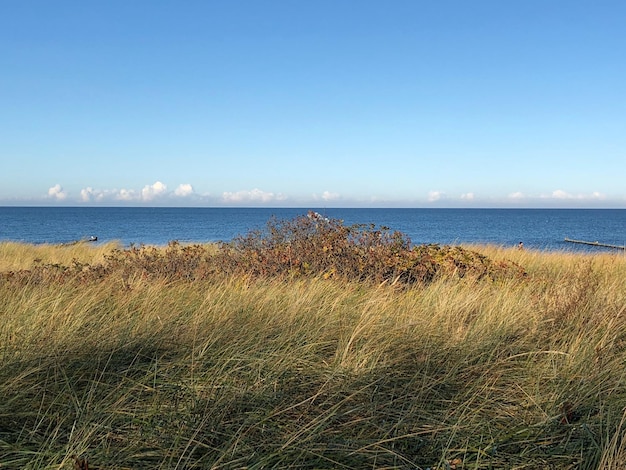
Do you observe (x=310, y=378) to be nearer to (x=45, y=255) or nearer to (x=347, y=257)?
(x=347, y=257)

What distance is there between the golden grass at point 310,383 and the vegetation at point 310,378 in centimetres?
1

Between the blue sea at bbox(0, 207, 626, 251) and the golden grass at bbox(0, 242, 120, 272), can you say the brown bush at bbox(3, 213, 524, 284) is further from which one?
the golden grass at bbox(0, 242, 120, 272)

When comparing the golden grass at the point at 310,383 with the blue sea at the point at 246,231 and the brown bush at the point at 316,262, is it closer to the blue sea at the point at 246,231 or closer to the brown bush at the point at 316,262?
the brown bush at the point at 316,262

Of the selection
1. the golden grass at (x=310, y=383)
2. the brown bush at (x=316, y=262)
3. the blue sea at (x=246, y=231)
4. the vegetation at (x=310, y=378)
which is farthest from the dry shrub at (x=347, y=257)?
the golden grass at (x=310, y=383)

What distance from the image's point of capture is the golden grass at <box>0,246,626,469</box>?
248 cm

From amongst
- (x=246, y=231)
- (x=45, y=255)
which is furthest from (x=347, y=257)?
(x=246, y=231)

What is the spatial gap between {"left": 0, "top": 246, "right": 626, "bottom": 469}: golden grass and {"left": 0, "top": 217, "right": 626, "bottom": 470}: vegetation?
0.6 inches

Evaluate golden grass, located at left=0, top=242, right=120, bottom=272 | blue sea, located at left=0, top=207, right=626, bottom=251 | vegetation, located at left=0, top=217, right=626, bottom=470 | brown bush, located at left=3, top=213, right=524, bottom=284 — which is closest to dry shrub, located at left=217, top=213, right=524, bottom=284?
brown bush, located at left=3, top=213, right=524, bottom=284

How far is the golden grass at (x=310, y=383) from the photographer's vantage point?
248 cm

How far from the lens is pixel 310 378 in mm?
3342

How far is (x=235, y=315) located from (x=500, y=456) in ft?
9.25

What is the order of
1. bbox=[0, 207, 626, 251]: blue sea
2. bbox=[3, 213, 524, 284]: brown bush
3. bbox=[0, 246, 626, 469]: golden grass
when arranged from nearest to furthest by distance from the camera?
bbox=[0, 246, 626, 469]: golden grass → bbox=[3, 213, 524, 284]: brown bush → bbox=[0, 207, 626, 251]: blue sea

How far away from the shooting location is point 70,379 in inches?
124

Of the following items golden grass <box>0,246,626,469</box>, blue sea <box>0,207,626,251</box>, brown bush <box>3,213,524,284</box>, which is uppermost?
brown bush <box>3,213,524,284</box>
